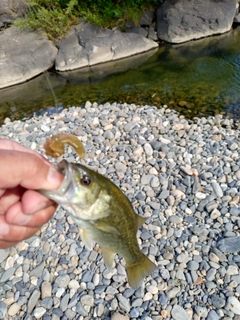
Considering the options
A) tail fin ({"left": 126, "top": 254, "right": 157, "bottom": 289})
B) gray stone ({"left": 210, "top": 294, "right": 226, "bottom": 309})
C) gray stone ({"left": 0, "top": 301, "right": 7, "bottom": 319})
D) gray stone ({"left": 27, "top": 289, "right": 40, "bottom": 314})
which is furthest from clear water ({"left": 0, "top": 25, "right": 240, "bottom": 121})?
tail fin ({"left": 126, "top": 254, "right": 157, "bottom": 289})

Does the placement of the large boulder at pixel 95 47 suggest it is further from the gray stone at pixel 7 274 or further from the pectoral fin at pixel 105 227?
the pectoral fin at pixel 105 227

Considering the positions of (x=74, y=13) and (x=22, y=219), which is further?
(x=74, y=13)

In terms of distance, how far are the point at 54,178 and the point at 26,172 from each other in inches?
5.7

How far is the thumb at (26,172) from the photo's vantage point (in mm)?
1721

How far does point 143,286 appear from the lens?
147 inches

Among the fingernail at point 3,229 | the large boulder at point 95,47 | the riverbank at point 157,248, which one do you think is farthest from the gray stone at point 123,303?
the large boulder at point 95,47

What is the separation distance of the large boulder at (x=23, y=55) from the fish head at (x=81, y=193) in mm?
11353

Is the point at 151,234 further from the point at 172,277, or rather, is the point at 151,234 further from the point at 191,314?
the point at 191,314

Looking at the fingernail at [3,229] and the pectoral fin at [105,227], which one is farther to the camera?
the fingernail at [3,229]

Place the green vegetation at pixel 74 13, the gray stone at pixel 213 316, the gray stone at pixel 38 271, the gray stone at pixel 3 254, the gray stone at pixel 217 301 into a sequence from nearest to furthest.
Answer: the gray stone at pixel 213 316
the gray stone at pixel 217 301
the gray stone at pixel 38 271
the gray stone at pixel 3 254
the green vegetation at pixel 74 13

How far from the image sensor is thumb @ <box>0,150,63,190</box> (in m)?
1.72

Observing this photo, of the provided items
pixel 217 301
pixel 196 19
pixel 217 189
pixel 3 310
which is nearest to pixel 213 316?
pixel 217 301

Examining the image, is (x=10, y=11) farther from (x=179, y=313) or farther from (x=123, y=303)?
(x=179, y=313)

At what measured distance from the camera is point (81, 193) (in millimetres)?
1879
